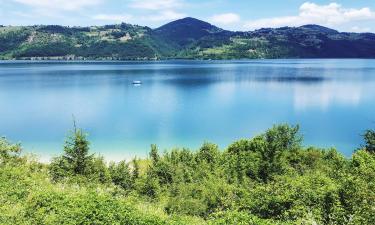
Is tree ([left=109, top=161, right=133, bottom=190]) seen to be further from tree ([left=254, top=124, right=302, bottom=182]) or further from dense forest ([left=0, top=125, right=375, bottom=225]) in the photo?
tree ([left=254, top=124, right=302, bottom=182])

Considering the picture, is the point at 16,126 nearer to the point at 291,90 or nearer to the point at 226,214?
the point at 226,214

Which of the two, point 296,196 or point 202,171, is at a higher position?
point 296,196

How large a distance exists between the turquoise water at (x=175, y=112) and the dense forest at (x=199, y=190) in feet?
84.4

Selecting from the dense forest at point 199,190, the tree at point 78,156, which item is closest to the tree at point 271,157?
the dense forest at point 199,190

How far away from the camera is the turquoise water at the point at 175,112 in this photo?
80.1m

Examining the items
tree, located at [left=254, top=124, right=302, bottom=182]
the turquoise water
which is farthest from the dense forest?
the turquoise water

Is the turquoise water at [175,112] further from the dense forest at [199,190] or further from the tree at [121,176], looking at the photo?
the dense forest at [199,190]

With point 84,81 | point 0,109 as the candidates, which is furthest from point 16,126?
point 84,81

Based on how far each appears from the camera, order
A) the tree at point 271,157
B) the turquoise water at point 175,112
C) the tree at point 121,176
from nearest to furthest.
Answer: the tree at point 121,176, the tree at point 271,157, the turquoise water at point 175,112

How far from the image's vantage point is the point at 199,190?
33875 mm

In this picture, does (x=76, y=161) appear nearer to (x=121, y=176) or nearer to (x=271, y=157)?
(x=121, y=176)

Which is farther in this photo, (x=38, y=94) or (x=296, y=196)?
(x=38, y=94)

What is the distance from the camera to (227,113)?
113 metres

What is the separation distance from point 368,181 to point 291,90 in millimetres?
133734
